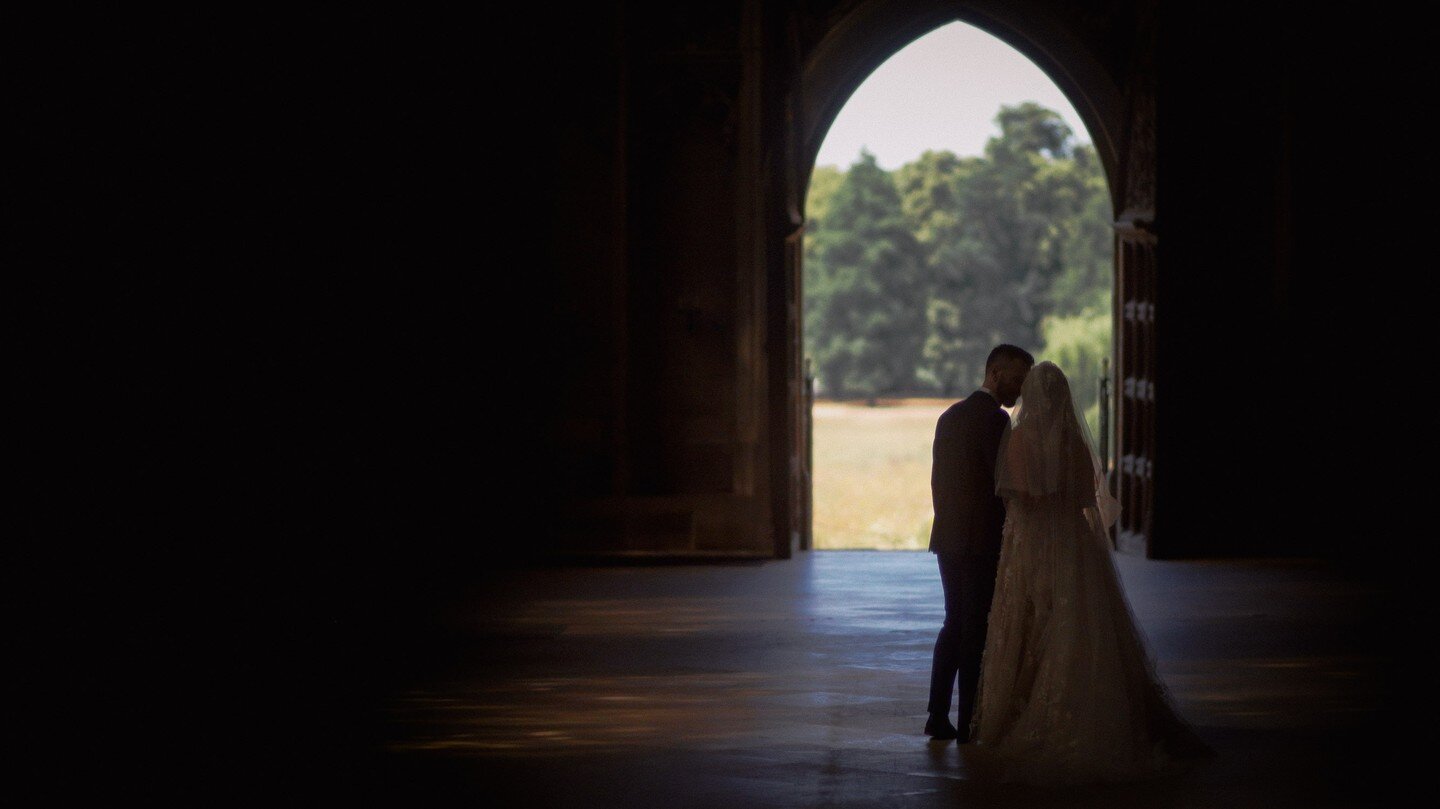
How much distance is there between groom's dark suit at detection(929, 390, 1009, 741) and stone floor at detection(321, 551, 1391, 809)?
1.13 feet

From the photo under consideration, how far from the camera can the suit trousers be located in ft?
18.0

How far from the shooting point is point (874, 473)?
33562 millimetres

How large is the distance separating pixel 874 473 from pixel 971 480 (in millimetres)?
28194

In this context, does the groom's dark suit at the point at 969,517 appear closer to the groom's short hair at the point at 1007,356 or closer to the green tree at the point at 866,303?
the groom's short hair at the point at 1007,356

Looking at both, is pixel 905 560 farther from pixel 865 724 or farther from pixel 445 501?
pixel 865 724

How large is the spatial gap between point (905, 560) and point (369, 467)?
3.38 meters

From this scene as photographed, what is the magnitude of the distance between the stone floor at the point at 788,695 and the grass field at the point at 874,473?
18879 mm

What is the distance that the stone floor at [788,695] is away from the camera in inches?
196

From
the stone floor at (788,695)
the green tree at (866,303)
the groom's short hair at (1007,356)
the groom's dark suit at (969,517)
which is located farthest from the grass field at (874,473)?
the groom's short hair at (1007,356)

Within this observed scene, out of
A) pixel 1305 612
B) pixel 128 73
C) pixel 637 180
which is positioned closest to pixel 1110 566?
pixel 1305 612

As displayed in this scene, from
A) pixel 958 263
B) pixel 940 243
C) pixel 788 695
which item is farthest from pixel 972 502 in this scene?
pixel 940 243

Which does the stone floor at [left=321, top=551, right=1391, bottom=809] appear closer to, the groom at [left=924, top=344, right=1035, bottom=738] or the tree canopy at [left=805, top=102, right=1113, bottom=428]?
the groom at [left=924, top=344, right=1035, bottom=738]

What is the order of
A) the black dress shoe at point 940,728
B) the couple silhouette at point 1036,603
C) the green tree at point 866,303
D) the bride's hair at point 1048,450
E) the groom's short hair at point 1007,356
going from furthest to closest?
the green tree at point 866,303 → the black dress shoe at point 940,728 → the groom's short hair at point 1007,356 → the bride's hair at point 1048,450 → the couple silhouette at point 1036,603

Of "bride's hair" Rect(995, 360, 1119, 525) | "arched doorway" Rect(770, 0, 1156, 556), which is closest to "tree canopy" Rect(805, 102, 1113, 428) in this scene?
"arched doorway" Rect(770, 0, 1156, 556)
